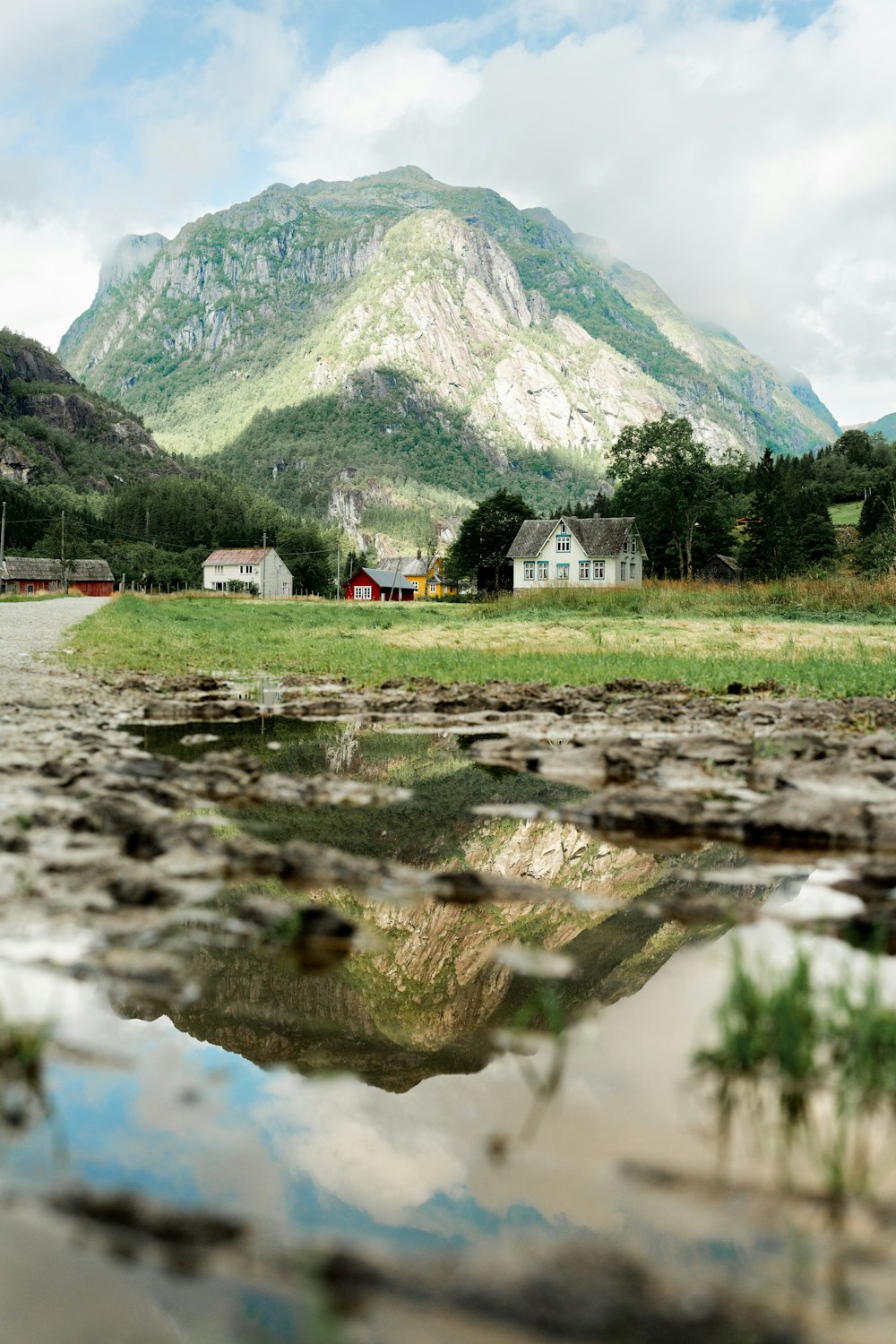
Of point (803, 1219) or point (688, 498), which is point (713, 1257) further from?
point (688, 498)

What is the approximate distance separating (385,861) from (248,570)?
13863 centimetres

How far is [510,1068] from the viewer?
2.96 meters

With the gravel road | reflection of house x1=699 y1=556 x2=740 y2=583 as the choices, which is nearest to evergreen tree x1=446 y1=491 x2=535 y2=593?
reflection of house x1=699 y1=556 x2=740 y2=583

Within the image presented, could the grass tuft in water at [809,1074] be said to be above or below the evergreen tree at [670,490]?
below

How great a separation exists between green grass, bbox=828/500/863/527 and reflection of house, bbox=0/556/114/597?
92617 mm

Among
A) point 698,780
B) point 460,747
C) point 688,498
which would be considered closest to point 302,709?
point 460,747

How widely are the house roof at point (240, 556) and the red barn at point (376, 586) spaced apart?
20405mm

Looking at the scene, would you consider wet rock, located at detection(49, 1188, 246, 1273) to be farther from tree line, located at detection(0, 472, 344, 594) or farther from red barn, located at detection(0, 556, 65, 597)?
tree line, located at detection(0, 472, 344, 594)

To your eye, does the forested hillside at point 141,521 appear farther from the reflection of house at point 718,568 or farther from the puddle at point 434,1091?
the puddle at point 434,1091

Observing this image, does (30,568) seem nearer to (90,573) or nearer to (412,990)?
(90,573)

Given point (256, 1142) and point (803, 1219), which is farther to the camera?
point (256, 1142)

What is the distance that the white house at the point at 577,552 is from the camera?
298 feet

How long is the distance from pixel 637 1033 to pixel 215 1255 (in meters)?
1.67

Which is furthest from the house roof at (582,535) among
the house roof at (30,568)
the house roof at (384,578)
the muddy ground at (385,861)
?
the muddy ground at (385,861)
